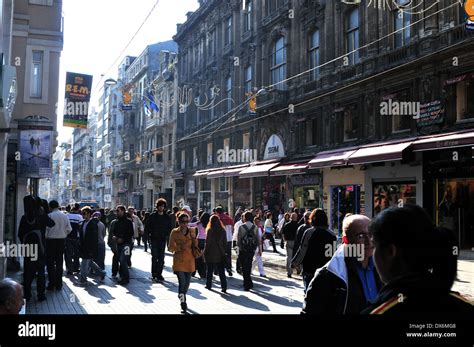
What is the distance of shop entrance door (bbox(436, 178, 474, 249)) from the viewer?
58.0 feet

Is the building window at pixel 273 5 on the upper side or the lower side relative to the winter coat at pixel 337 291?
upper

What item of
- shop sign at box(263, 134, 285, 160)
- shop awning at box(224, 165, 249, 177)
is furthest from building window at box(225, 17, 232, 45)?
shop sign at box(263, 134, 285, 160)

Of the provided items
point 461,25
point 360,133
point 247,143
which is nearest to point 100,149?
point 247,143

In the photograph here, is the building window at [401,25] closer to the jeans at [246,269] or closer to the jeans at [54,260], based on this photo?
the jeans at [246,269]

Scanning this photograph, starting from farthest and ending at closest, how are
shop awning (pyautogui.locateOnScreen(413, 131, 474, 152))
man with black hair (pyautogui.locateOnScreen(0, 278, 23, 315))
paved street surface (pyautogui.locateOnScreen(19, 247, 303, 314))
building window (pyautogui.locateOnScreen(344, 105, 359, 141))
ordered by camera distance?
1. building window (pyautogui.locateOnScreen(344, 105, 359, 141))
2. shop awning (pyautogui.locateOnScreen(413, 131, 474, 152))
3. paved street surface (pyautogui.locateOnScreen(19, 247, 303, 314))
4. man with black hair (pyautogui.locateOnScreen(0, 278, 23, 315))

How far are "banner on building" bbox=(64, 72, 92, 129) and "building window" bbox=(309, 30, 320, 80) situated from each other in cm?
1149

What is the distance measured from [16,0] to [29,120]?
164 inches

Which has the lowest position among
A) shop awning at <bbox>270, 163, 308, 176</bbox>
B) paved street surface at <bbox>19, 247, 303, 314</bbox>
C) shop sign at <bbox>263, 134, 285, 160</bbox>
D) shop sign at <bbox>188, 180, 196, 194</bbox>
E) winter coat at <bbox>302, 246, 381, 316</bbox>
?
paved street surface at <bbox>19, 247, 303, 314</bbox>

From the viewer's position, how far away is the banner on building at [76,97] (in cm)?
2058

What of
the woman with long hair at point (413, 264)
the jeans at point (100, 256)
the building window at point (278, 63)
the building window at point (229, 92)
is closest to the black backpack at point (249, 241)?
the jeans at point (100, 256)

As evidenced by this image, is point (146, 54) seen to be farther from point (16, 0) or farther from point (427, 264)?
point (427, 264)

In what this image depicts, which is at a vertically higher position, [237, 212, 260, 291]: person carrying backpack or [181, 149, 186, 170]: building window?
[181, 149, 186, 170]: building window

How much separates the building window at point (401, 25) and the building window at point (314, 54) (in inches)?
227

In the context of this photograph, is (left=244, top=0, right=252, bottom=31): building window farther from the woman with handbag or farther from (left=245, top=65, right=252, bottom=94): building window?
the woman with handbag
